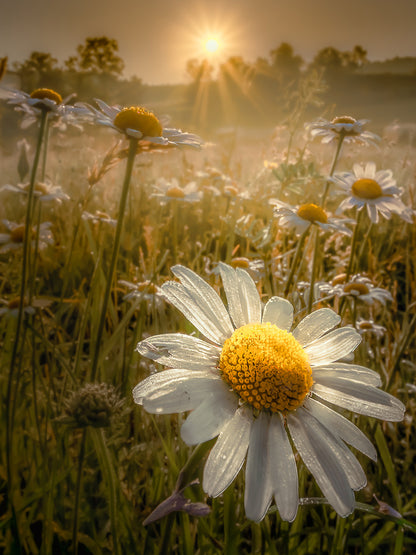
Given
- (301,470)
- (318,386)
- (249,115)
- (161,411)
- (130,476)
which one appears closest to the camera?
(161,411)

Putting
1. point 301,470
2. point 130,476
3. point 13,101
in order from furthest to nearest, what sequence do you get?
point 13,101, point 130,476, point 301,470

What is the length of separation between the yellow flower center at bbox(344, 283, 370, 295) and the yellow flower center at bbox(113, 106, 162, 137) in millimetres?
852

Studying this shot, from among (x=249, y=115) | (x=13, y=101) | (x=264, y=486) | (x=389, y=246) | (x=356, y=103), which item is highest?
(x=356, y=103)

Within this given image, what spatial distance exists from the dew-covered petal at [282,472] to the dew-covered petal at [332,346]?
0.48 feet

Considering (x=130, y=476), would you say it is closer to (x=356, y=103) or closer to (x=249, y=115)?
(x=249, y=115)

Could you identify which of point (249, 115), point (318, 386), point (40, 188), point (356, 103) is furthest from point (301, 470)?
point (356, 103)

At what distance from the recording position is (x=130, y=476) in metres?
0.96

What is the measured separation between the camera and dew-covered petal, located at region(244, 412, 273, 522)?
1.52 ft

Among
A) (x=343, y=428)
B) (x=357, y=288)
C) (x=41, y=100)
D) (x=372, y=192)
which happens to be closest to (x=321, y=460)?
(x=343, y=428)

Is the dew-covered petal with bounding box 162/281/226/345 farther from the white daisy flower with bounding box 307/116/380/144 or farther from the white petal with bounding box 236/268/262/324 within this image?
the white daisy flower with bounding box 307/116/380/144

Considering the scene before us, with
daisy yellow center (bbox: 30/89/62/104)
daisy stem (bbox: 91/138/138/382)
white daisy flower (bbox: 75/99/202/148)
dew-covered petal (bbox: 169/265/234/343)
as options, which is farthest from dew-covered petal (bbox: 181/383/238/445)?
daisy yellow center (bbox: 30/89/62/104)

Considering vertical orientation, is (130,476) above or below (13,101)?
below

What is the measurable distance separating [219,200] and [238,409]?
3273 millimetres

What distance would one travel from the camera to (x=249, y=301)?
2.33 feet
